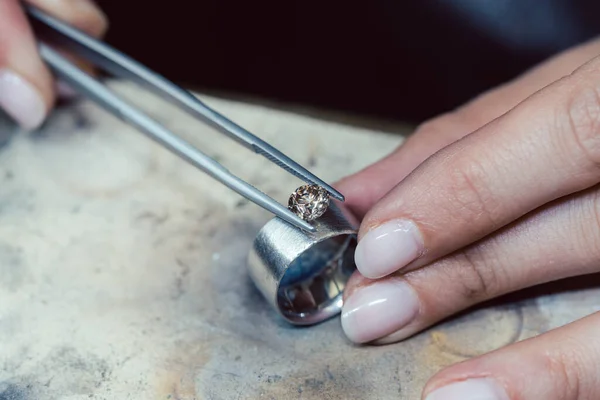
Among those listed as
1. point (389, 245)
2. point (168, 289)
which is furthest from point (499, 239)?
point (168, 289)

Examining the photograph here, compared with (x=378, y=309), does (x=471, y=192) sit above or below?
above

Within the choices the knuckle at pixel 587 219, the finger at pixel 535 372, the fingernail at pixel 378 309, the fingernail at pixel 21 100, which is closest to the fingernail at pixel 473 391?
the finger at pixel 535 372

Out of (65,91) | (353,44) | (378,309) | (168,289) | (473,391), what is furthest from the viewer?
(353,44)

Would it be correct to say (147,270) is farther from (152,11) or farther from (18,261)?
(152,11)

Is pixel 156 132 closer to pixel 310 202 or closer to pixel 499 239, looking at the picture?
pixel 310 202

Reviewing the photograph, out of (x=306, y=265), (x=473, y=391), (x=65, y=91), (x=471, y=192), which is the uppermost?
(x=471, y=192)

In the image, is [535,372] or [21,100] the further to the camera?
[21,100]

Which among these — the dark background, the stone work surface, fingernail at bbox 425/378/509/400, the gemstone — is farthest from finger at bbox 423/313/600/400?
the dark background

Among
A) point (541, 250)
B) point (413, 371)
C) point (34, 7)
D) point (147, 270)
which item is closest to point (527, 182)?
point (541, 250)
